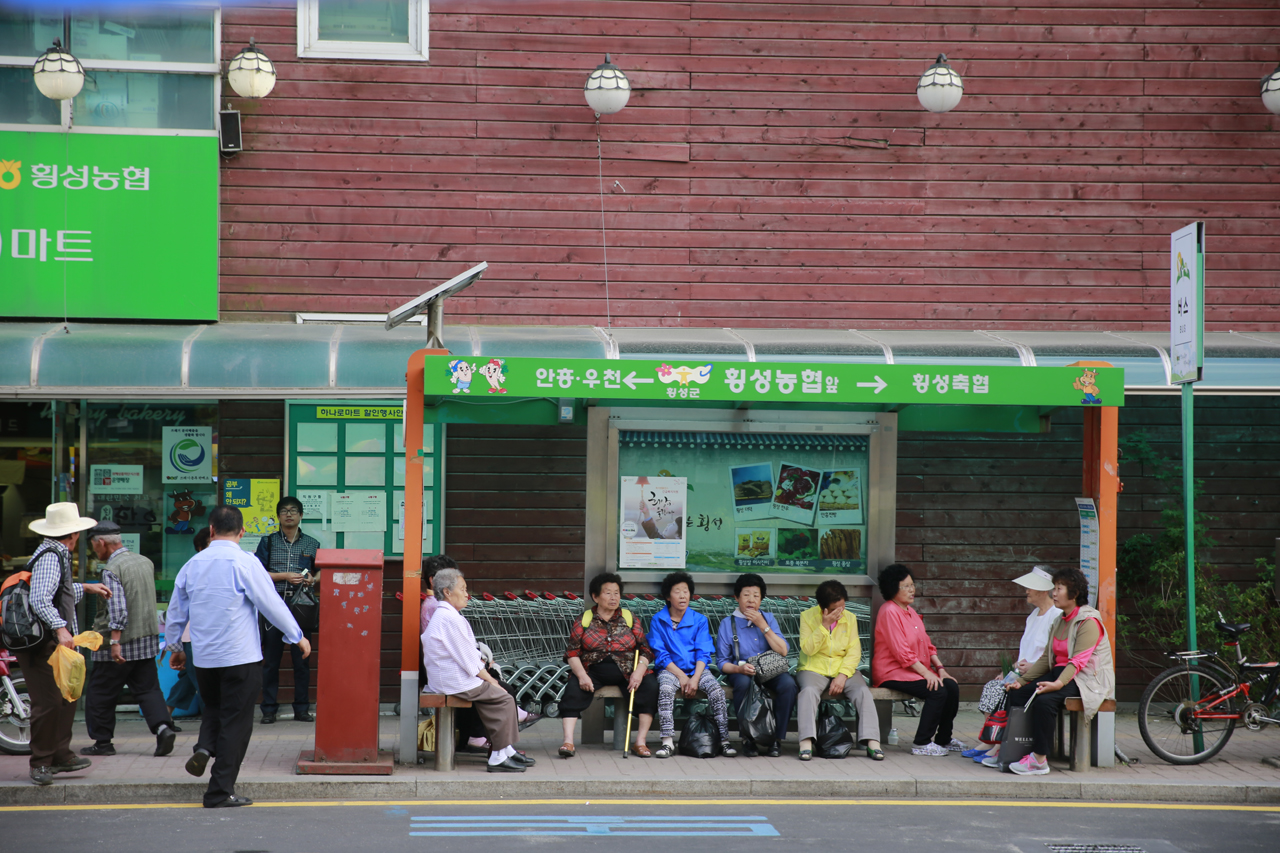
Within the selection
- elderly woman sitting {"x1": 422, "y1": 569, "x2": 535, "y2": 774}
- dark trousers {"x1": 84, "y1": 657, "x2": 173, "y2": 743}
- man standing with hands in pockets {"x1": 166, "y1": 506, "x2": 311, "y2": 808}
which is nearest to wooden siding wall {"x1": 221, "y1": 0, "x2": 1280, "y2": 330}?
dark trousers {"x1": 84, "y1": 657, "x2": 173, "y2": 743}

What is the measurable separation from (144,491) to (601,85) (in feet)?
18.0

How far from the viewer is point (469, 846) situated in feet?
21.5

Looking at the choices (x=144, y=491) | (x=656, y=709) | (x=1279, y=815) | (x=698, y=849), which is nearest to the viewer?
(x=698, y=849)

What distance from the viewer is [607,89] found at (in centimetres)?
1065

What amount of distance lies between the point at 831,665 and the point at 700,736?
1.13 meters

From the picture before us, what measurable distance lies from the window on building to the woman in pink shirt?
7209mm

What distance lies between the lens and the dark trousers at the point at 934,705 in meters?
8.90

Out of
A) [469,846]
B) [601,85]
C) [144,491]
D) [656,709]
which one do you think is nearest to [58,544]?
[144,491]

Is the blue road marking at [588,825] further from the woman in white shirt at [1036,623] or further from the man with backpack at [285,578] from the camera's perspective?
the man with backpack at [285,578]

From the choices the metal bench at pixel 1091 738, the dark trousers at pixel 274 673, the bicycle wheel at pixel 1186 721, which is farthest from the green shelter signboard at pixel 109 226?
the bicycle wheel at pixel 1186 721

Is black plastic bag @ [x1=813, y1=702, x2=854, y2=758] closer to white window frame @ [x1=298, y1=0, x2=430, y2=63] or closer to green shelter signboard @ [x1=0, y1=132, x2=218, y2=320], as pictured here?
green shelter signboard @ [x1=0, y1=132, x2=218, y2=320]

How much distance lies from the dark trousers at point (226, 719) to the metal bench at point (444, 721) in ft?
3.91

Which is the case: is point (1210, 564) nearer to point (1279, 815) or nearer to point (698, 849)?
point (1279, 815)

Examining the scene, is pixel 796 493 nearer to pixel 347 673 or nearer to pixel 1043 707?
pixel 1043 707
